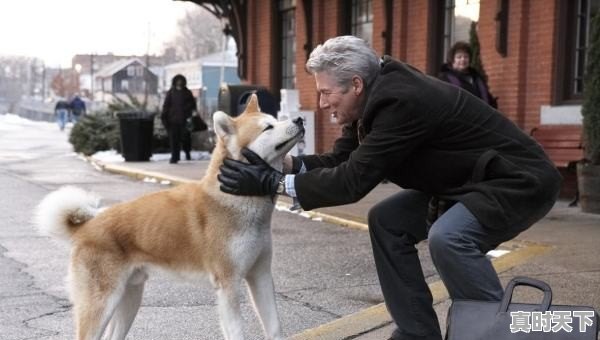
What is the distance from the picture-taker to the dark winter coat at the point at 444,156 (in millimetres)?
3240

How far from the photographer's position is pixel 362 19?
531 inches

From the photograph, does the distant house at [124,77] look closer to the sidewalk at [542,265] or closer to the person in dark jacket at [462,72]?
the person in dark jacket at [462,72]

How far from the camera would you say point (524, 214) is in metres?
3.31

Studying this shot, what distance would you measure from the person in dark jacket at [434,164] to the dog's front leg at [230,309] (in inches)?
20.4

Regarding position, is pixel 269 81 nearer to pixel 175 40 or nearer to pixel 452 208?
pixel 452 208

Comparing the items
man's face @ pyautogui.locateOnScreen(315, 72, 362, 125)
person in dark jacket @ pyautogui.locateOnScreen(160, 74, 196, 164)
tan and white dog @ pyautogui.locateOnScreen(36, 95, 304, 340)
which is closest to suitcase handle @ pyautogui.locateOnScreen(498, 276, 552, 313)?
man's face @ pyautogui.locateOnScreen(315, 72, 362, 125)

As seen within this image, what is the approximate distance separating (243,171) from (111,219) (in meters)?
0.81

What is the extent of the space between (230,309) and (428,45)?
8665 millimetres

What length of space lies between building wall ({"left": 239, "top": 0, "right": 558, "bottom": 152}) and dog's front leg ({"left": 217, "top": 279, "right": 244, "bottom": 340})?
6.99m

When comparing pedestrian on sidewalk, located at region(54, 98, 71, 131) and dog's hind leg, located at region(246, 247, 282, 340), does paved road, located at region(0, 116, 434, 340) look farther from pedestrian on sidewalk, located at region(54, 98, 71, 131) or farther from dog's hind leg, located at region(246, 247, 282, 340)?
pedestrian on sidewalk, located at region(54, 98, 71, 131)

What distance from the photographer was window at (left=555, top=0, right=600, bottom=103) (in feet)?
30.2

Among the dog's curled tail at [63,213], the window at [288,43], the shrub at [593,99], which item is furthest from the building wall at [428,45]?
the dog's curled tail at [63,213]

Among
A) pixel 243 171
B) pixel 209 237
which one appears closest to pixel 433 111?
pixel 243 171

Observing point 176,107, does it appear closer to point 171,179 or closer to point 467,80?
point 171,179
